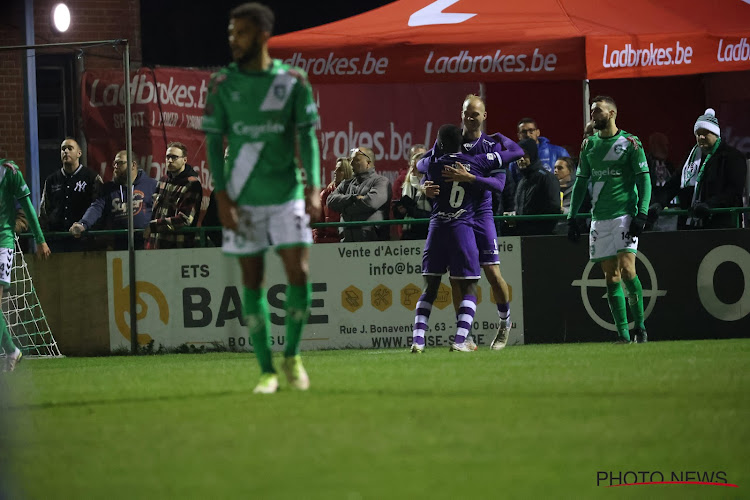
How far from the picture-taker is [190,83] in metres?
18.3

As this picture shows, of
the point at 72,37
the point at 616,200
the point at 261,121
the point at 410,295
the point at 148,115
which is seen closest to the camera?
the point at 261,121

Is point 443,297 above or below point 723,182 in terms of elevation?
below

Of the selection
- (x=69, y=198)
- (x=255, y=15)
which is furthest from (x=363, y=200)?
(x=255, y=15)

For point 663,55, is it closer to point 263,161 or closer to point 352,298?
point 352,298

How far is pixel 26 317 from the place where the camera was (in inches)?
586

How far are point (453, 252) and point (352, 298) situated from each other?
243 cm

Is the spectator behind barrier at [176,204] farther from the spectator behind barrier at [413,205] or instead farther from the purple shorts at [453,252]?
the purple shorts at [453,252]

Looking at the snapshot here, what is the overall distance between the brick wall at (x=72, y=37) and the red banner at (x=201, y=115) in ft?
13.5

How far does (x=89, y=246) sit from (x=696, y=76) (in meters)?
9.16

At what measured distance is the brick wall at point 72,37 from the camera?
2208 centimetres

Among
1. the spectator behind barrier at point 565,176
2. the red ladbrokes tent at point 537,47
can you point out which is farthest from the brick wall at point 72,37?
the spectator behind barrier at point 565,176

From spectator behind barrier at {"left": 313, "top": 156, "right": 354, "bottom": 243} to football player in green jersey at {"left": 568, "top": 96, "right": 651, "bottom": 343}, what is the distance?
314 cm

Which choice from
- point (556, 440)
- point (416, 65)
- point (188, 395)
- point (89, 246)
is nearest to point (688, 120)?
point (416, 65)

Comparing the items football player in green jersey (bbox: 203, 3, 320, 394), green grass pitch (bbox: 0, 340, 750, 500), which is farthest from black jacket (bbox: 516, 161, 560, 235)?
football player in green jersey (bbox: 203, 3, 320, 394)
